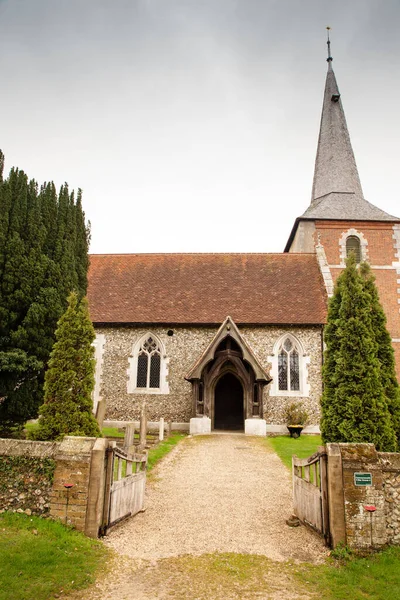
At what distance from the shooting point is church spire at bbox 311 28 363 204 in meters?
26.7

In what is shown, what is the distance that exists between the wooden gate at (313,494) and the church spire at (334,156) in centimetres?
2098

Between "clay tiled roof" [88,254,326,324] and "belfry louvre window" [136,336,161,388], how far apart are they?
4.14 feet

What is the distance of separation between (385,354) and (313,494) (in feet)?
11.8

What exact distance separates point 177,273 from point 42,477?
55.5 ft

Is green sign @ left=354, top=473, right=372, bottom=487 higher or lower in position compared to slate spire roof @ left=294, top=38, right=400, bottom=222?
lower

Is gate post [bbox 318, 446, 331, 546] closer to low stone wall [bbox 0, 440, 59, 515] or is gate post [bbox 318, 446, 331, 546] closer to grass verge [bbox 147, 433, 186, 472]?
low stone wall [bbox 0, 440, 59, 515]

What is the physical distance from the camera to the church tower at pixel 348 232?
22.4m

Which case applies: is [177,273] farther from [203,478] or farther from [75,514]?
[75,514]

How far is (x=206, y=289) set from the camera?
70.2ft

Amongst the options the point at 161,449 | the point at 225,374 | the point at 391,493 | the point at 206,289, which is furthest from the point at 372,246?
the point at 391,493

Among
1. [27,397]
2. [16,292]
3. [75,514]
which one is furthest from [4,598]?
[16,292]

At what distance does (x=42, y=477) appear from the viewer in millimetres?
6367

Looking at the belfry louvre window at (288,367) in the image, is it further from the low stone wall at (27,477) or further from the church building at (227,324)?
the low stone wall at (27,477)

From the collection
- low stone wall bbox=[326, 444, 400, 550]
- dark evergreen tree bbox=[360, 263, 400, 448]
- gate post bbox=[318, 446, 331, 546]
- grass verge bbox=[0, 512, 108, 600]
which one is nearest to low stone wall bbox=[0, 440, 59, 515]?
grass verge bbox=[0, 512, 108, 600]
